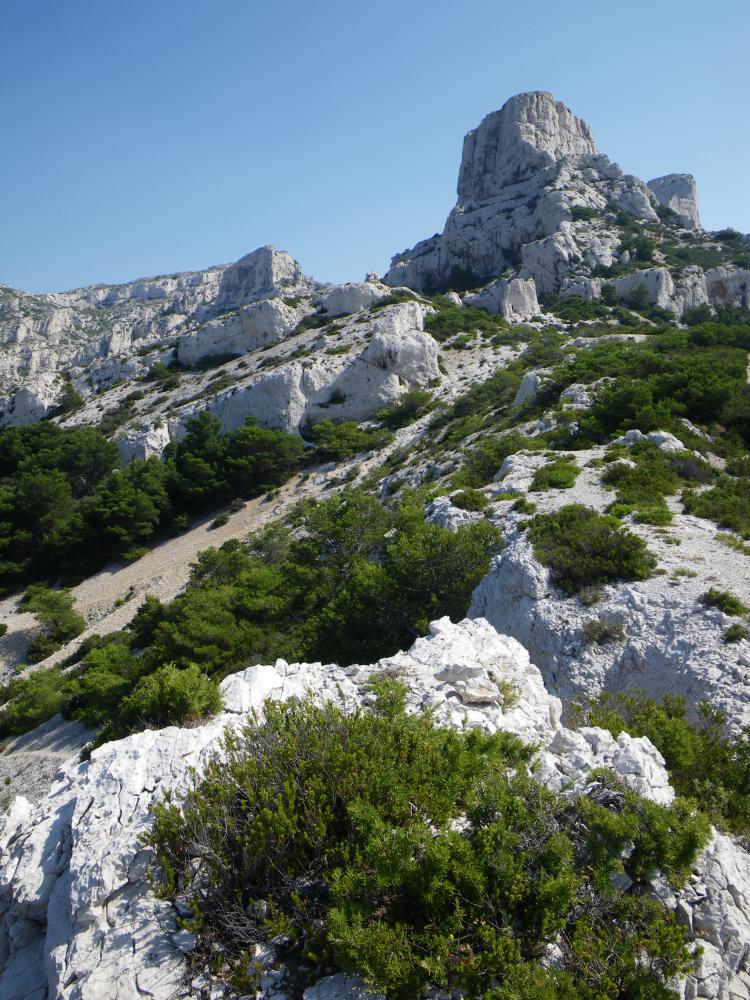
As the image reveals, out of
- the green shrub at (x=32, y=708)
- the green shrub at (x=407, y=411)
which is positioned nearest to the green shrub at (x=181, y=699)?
the green shrub at (x=32, y=708)

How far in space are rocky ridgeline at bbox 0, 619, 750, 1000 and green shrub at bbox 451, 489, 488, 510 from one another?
7.30 m

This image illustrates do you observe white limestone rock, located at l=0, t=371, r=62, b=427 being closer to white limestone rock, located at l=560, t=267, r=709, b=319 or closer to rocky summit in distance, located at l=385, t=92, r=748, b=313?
rocky summit in distance, located at l=385, t=92, r=748, b=313

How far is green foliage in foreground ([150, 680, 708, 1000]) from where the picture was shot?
9.90 feet

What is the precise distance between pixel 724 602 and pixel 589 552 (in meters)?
2.31

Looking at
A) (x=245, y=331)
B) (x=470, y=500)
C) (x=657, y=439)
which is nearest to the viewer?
(x=470, y=500)

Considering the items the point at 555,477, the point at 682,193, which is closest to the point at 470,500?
the point at 555,477

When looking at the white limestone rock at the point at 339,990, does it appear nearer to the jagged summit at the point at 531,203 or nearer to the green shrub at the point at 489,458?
the green shrub at the point at 489,458

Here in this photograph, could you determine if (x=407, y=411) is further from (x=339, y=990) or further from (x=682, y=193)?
(x=682, y=193)

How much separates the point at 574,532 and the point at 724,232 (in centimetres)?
7005

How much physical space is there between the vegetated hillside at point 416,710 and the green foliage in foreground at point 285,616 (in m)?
Answer: 0.09

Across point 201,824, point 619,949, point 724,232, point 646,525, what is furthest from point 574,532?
point 724,232

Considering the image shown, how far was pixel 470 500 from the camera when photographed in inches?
531

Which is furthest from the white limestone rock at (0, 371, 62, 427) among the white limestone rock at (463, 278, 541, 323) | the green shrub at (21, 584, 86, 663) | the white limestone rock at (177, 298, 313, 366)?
the white limestone rock at (463, 278, 541, 323)

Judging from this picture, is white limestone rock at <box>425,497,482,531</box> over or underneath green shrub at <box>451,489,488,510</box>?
underneath
